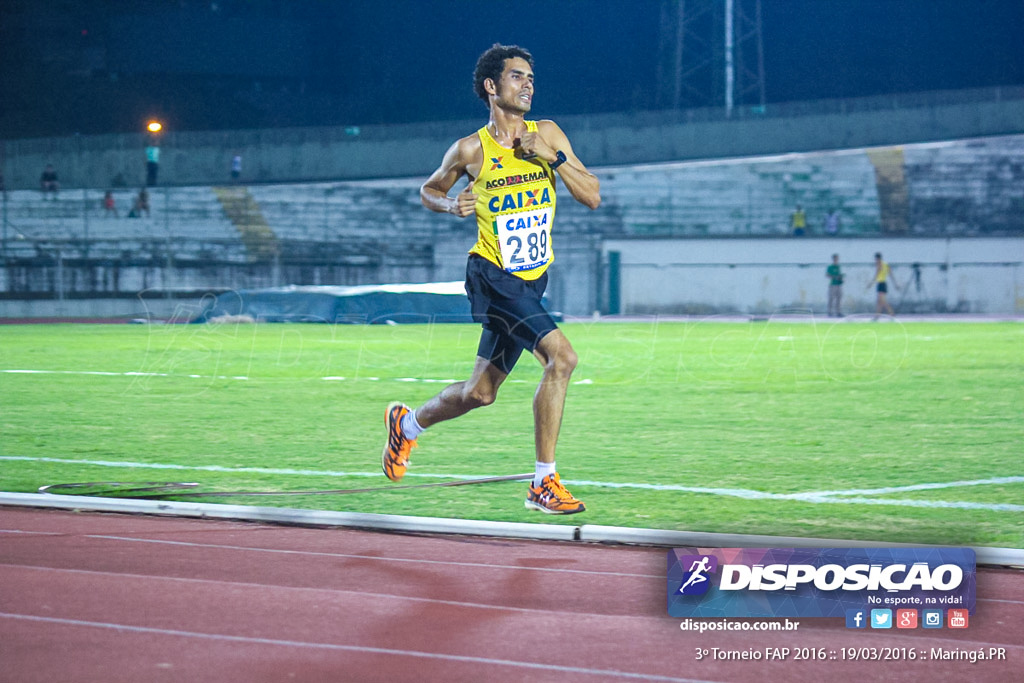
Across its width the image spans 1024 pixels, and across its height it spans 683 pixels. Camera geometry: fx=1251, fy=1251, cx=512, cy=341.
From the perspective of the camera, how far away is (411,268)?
143 ft

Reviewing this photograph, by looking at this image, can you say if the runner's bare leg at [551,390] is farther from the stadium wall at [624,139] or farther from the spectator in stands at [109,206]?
the stadium wall at [624,139]

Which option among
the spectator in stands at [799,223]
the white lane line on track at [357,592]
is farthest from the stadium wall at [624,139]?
the white lane line on track at [357,592]

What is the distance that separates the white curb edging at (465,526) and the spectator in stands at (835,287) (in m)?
34.3

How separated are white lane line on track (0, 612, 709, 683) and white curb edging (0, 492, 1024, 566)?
1.53 meters

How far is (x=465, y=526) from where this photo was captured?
5.86 meters

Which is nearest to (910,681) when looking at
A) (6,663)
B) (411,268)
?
(6,663)

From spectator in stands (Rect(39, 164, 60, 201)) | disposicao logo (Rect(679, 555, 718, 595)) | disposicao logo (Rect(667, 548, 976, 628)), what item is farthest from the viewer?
spectator in stands (Rect(39, 164, 60, 201))

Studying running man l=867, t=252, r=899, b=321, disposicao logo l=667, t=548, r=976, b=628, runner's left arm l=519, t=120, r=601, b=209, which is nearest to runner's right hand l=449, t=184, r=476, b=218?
runner's left arm l=519, t=120, r=601, b=209

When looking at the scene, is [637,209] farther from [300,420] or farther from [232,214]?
[300,420]

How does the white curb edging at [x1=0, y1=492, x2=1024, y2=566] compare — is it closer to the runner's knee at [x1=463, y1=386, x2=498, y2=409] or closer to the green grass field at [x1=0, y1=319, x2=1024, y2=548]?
the green grass field at [x1=0, y1=319, x2=1024, y2=548]

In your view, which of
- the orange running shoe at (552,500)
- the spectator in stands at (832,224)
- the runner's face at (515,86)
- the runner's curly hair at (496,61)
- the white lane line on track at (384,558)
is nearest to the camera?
the white lane line on track at (384,558)

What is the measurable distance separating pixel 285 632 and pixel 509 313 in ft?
9.56

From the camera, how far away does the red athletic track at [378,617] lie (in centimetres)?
369

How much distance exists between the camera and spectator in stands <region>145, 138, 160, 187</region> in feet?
154
